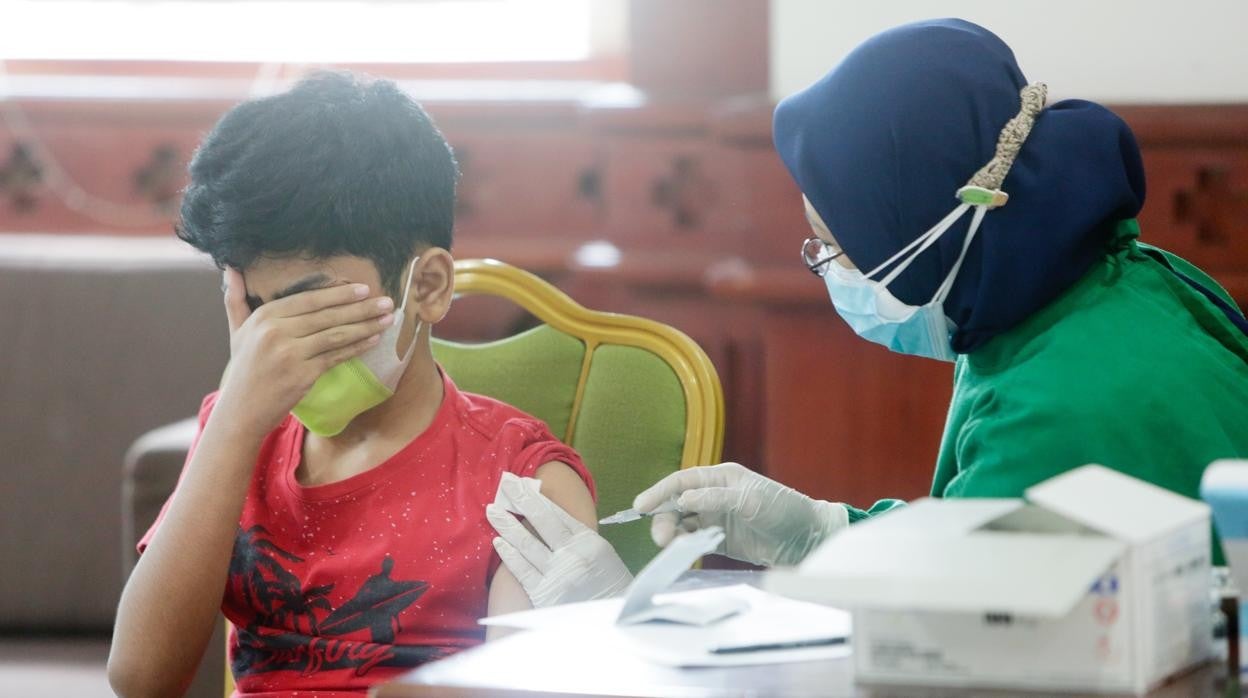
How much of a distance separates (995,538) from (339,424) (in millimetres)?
734

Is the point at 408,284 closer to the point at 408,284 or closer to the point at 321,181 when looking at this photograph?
the point at 408,284

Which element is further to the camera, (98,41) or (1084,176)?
(98,41)

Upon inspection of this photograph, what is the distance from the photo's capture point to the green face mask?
4.74 ft

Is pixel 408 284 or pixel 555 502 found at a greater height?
pixel 408 284

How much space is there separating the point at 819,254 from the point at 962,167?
19 cm

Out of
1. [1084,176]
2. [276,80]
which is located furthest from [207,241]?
[276,80]

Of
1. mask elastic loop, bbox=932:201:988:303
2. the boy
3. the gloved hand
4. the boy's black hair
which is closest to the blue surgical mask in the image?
mask elastic loop, bbox=932:201:988:303

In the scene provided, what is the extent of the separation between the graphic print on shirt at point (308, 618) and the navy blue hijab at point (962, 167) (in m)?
0.55

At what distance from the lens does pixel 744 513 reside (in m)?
1.34

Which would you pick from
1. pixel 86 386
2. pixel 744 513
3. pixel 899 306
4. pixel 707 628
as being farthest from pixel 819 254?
pixel 86 386

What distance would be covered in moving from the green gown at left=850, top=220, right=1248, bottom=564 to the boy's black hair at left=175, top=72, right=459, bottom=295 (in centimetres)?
57

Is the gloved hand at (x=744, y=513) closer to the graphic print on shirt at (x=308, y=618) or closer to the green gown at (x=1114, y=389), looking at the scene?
the green gown at (x=1114, y=389)

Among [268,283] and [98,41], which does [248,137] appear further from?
[98,41]

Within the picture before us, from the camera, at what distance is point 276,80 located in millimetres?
3057
